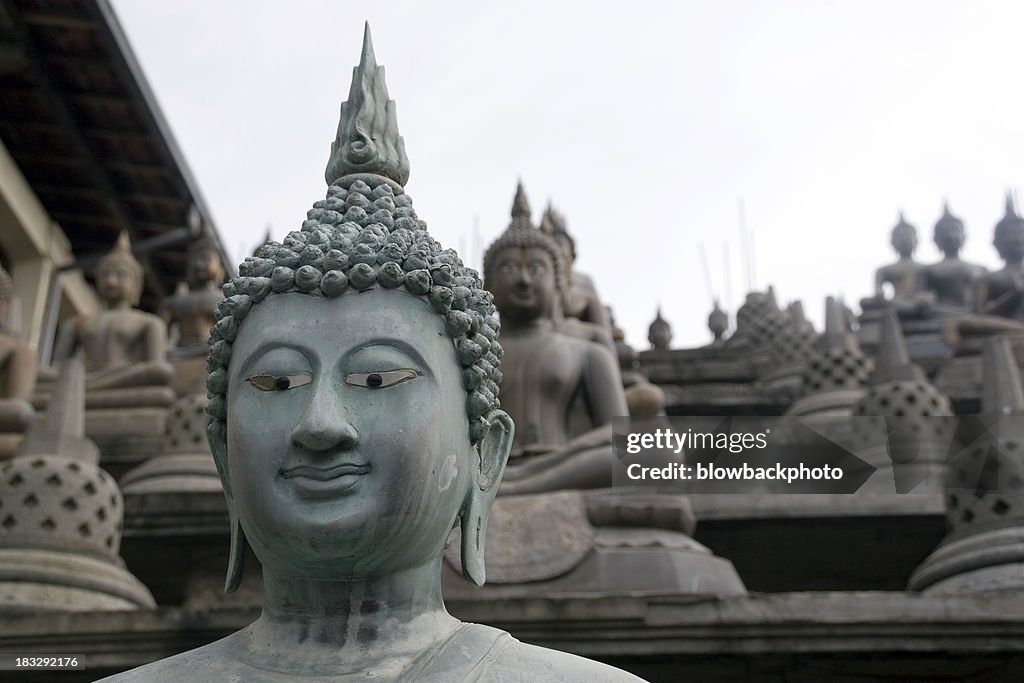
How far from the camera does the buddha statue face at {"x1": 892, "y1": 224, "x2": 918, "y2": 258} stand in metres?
23.6

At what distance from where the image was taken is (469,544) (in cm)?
404

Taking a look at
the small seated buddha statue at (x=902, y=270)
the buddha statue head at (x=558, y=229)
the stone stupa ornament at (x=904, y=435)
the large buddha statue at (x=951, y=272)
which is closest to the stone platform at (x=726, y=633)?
the stone stupa ornament at (x=904, y=435)

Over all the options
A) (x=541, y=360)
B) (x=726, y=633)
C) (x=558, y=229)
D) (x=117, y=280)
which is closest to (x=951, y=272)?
(x=558, y=229)

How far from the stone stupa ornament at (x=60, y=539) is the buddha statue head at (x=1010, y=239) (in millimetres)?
17207

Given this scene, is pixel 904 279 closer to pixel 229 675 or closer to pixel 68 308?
pixel 68 308

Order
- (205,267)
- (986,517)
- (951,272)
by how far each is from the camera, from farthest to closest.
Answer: (951,272) < (205,267) < (986,517)

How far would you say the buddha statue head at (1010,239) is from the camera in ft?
70.2

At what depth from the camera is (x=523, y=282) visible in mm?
9516

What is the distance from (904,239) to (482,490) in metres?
20.6

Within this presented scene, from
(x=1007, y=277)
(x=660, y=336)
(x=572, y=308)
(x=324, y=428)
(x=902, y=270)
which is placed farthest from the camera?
(x=902, y=270)

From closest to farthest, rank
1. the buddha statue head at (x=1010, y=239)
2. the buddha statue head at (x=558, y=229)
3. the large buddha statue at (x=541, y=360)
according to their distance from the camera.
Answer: the large buddha statue at (x=541, y=360) < the buddha statue head at (x=558, y=229) < the buddha statue head at (x=1010, y=239)

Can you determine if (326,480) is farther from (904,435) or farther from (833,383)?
(833,383)

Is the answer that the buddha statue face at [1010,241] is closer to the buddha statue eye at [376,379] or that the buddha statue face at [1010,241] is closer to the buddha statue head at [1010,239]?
the buddha statue head at [1010,239]

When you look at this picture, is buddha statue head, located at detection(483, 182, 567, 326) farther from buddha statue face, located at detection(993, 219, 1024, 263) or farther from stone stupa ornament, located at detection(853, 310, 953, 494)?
buddha statue face, located at detection(993, 219, 1024, 263)
